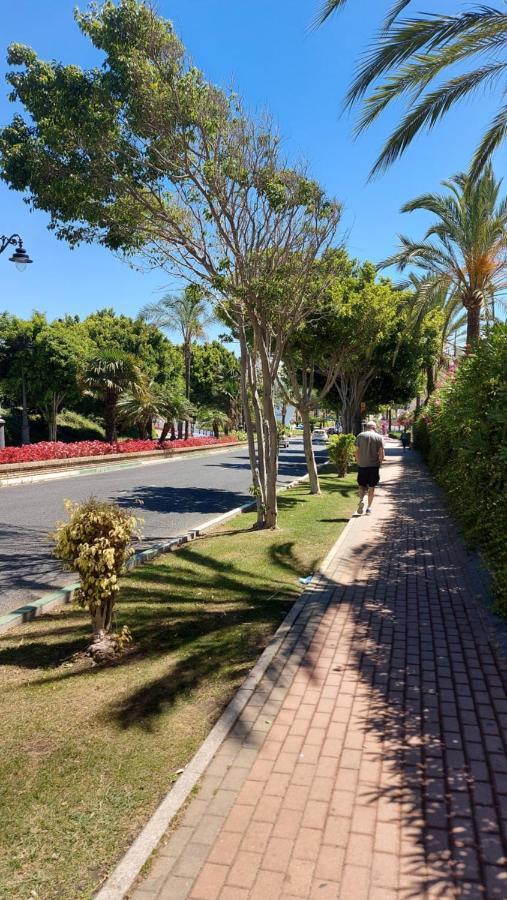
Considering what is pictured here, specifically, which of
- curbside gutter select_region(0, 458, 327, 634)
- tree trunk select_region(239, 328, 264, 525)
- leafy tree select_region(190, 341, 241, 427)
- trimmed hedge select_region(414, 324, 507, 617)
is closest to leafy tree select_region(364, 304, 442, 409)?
tree trunk select_region(239, 328, 264, 525)

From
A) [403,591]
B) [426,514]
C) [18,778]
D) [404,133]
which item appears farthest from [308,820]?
[426,514]

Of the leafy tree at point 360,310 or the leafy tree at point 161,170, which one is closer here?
the leafy tree at point 161,170

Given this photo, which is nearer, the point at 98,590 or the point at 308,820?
the point at 308,820

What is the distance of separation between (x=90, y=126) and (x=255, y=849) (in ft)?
28.0

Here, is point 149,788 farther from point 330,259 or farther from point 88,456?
point 88,456

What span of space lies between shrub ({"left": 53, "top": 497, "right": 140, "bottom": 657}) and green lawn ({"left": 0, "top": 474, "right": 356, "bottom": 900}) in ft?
1.20

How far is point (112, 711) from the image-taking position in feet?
12.4

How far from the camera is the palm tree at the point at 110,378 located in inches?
1158

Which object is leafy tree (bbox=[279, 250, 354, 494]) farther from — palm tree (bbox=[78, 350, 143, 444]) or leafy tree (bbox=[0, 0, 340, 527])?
palm tree (bbox=[78, 350, 143, 444])

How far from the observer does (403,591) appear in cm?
651

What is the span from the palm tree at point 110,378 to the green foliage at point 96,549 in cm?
2523

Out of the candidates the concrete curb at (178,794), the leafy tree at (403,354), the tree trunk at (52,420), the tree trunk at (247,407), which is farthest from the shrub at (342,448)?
the tree trunk at (52,420)

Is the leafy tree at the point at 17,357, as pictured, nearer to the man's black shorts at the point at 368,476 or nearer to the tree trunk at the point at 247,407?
the tree trunk at the point at 247,407

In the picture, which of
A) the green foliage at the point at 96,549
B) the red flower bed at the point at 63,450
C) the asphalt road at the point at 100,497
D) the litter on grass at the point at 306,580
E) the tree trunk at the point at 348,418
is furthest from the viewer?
the tree trunk at the point at 348,418
